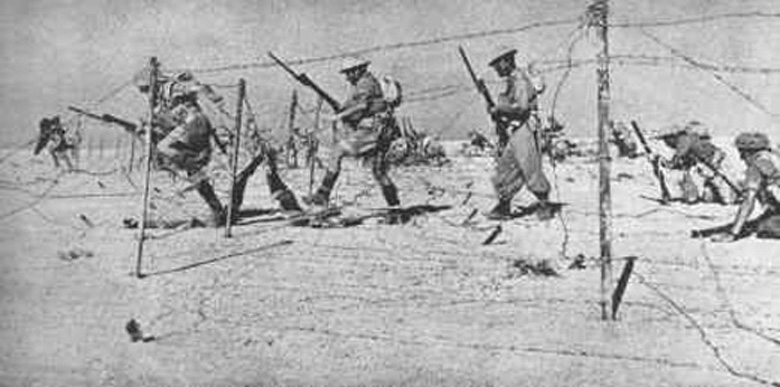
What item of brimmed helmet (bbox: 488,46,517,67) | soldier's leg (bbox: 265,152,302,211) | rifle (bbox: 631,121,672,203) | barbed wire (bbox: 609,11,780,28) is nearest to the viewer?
barbed wire (bbox: 609,11,780,28)

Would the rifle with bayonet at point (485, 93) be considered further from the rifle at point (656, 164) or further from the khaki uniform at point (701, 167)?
the khaki uniform at point (701, 167)

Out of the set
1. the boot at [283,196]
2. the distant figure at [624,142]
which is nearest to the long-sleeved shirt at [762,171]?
the distant figure at [624,142]

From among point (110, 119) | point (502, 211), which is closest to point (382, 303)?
point (502, 211)

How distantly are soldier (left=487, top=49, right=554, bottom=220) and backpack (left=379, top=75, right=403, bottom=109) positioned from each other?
78 centimetres

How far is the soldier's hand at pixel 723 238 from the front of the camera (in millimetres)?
7211

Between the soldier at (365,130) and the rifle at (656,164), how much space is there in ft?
7.00

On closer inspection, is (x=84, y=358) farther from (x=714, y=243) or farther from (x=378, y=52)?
(x=714, y=243)

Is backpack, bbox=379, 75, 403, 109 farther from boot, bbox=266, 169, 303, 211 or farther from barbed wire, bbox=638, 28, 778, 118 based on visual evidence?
barbed wire, bbox=638, 28, 778, 118

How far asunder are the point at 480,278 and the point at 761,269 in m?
2.01

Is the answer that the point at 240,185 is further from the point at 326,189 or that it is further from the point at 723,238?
the point at 723,238

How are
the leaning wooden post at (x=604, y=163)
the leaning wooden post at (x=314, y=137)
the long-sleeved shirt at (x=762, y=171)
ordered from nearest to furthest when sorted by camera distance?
the leaning wooden post at (x=604, y=163)
the long-sleeved shirt at (x=762, y=171)
the leaning wooden post at (x=314, y=137)

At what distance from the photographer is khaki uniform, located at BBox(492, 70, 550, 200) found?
25.7 ft

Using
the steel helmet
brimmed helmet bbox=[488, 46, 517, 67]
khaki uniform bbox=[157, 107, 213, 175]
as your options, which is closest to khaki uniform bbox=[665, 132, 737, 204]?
brimmed helmet bbox=[488, 46, 517, 67]

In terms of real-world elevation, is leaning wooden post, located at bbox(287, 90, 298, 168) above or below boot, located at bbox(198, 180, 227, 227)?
above
